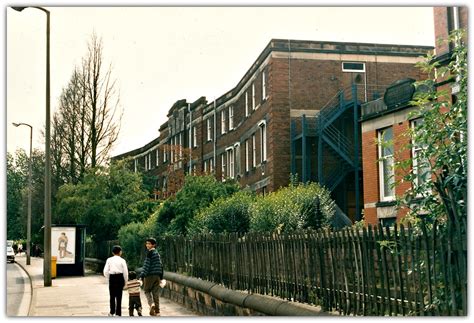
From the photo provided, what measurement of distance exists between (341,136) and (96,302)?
1556 centimetres

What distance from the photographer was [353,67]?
2758cm

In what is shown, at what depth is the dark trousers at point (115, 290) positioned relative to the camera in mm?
11695

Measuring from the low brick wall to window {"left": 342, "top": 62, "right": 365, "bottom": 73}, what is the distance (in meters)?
12.8

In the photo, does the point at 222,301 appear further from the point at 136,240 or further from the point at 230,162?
the point at 230,162

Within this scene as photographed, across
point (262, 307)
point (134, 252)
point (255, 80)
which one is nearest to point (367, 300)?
point (262, 307)

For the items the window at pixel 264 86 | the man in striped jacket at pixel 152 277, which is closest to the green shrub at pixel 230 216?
the man in striped jacket at pixel 152 277

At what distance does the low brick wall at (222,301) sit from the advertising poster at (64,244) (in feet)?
21.1

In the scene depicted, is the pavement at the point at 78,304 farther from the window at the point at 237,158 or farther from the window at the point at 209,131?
the window at the point at 209,131

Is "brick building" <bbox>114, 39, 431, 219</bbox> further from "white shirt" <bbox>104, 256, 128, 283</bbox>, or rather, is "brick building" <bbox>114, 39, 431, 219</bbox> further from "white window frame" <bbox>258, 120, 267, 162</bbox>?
"white shirt" <bbox>104, 256, 128, 283</bbox>

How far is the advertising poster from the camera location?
2436 centimetres

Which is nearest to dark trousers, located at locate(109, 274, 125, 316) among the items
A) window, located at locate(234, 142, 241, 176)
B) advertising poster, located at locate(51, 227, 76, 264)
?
advertising poster, located at locate(51, 227, 76, 264)

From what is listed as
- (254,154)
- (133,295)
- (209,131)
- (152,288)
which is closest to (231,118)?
(209,131)

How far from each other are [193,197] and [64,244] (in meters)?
5.88

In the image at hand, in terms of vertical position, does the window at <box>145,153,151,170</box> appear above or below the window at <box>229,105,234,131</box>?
below
